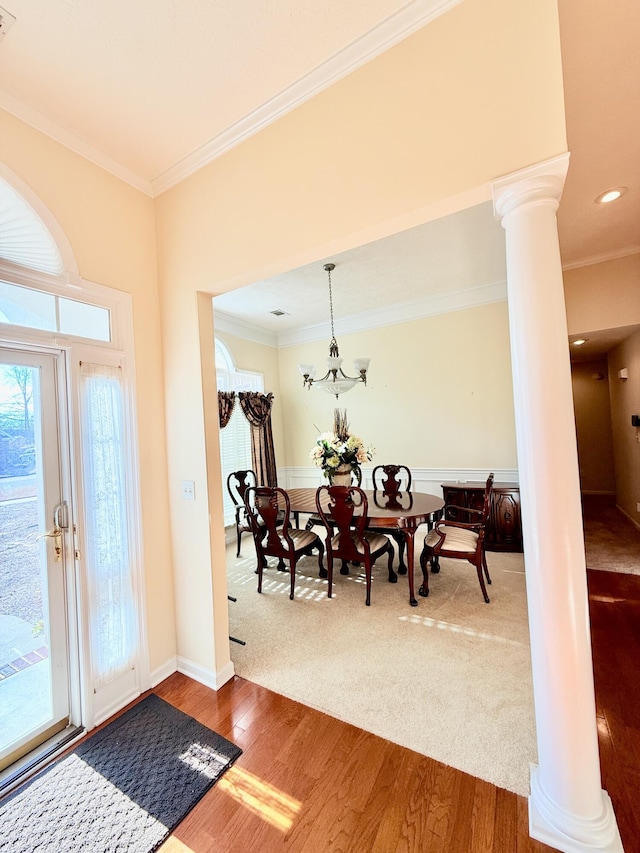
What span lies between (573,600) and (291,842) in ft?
4.68

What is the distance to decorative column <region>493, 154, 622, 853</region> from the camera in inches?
49.9

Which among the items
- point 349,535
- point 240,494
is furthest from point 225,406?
point 349,535

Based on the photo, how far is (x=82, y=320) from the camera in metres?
2.04

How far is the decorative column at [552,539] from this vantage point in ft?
4.16

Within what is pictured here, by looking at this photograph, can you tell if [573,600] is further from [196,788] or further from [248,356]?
[248,356]

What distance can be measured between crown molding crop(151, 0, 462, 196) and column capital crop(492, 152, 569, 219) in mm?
833

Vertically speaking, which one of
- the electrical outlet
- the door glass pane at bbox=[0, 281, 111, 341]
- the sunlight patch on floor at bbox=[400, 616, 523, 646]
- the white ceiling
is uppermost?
the white ceiling

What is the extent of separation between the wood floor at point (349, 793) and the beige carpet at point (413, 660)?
4.4 inches

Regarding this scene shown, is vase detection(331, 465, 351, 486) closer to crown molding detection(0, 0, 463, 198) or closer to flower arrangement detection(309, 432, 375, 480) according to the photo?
flower arrangement detection(309, 432, 375, 480)

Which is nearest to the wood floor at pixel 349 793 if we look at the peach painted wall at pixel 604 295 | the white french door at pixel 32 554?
the white french door at pixel 32 554

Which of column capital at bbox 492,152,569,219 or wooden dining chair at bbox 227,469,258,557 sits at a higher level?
column capital at bbox 492,152,569,219

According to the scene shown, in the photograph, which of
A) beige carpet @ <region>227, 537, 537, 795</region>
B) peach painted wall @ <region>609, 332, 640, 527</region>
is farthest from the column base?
peach painted wall @ <region>609, 332, 640, 527</region>

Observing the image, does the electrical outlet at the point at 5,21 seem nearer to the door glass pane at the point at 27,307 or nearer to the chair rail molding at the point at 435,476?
the door glass pane at the point at 27,307

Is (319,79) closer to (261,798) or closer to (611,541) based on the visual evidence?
(261,798)
